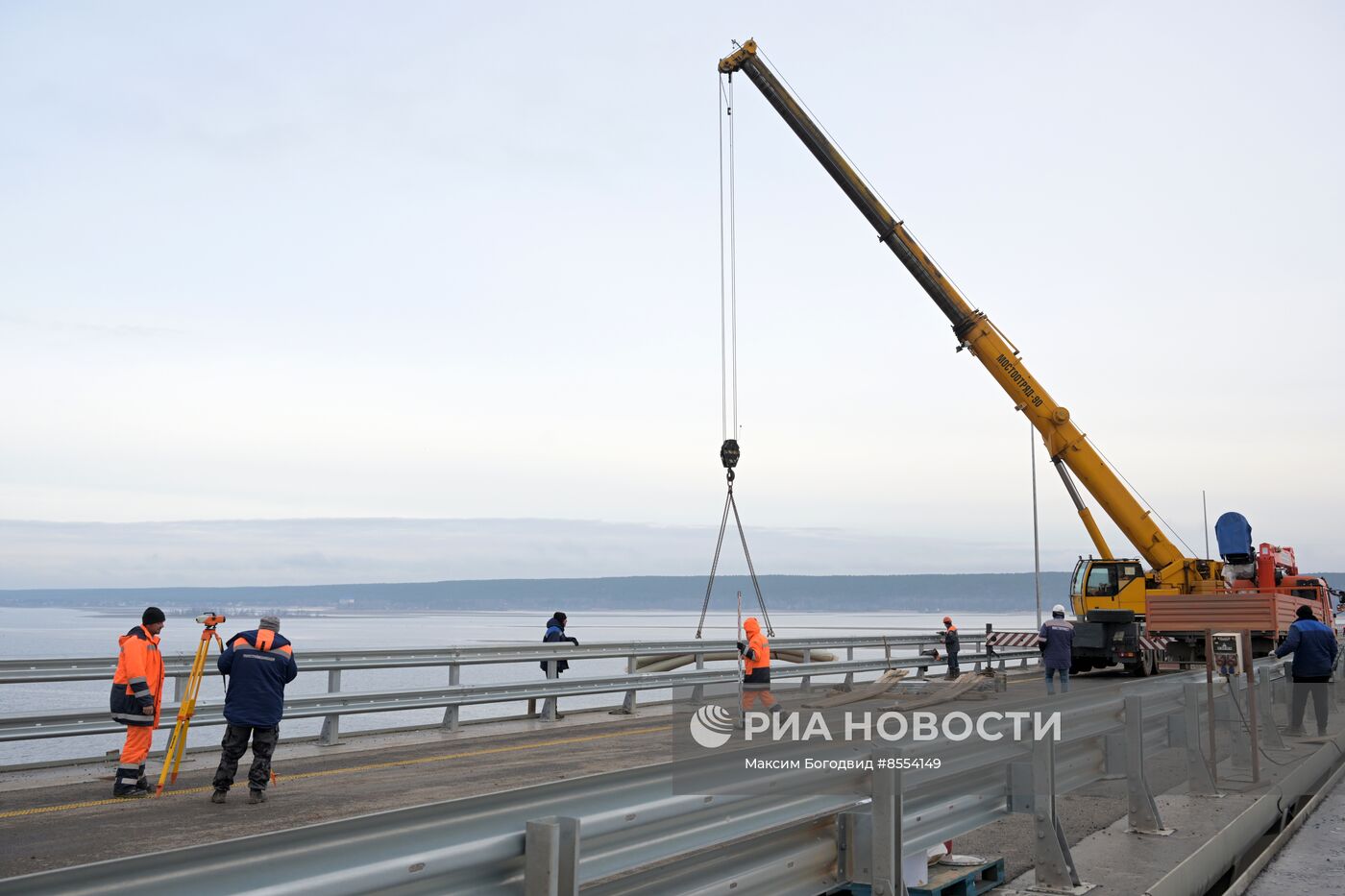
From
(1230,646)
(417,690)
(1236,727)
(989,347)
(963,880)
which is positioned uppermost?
(989,347)

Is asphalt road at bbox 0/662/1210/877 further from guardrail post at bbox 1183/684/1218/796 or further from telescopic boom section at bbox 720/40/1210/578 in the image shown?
telescopic boom section at bbox 720/40/1210/578

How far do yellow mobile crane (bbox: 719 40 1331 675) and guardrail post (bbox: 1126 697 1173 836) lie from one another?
68.3 ft

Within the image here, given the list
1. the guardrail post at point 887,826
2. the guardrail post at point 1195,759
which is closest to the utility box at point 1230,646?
the guardrail post at point 1195,759

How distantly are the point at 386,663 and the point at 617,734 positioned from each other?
3220 millimetres

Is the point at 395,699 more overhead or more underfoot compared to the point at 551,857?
more underfoot

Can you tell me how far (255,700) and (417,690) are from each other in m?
4.39

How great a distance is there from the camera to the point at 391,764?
Answer: 12250 millimetres

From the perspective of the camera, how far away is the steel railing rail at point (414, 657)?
11.2 m

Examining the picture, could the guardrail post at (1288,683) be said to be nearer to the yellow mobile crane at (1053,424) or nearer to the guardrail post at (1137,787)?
the guardrail post at (1137,787)

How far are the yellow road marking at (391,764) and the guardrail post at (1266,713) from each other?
299 inches

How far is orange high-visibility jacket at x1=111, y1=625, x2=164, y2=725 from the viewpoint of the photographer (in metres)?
10.0

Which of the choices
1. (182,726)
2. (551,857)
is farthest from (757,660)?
(551,857)

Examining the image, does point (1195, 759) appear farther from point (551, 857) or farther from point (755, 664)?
point (551, 857)

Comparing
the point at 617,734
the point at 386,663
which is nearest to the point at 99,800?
the point at 386,663
